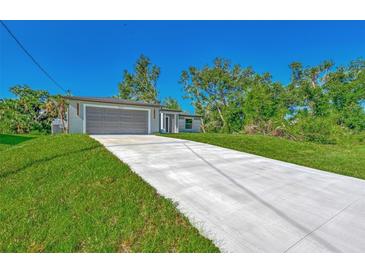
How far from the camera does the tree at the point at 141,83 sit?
2700 cm

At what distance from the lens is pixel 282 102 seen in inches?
690

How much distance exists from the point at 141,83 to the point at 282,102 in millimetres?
19185

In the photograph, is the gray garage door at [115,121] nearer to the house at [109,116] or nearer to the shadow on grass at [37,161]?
the house at [109,116]

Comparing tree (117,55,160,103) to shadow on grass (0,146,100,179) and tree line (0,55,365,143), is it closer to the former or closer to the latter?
tree line (0,55,365,143)

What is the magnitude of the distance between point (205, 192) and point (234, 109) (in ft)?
57.9

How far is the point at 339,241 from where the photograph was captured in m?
1.98

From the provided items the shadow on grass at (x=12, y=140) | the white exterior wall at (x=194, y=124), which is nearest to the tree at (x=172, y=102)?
the white exterior wall at (x=194, y=124)

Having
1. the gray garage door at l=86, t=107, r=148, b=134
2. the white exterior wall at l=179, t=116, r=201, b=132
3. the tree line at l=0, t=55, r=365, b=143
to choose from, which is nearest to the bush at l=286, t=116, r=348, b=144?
the tree line at l=0, t=55, r=365, b=143

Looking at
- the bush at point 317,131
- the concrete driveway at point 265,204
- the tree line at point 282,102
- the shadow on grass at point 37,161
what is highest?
the tree line at point 282,102

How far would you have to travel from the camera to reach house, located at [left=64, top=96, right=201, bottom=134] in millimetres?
11109

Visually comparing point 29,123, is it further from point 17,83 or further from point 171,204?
point 171,204

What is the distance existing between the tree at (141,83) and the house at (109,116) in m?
14.3

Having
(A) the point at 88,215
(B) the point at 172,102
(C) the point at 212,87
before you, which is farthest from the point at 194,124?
(A) the point at 88,215
